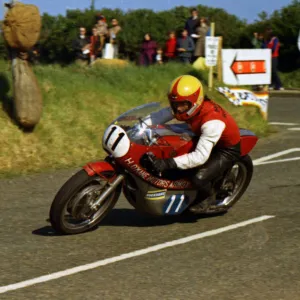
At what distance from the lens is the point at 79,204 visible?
773 cm

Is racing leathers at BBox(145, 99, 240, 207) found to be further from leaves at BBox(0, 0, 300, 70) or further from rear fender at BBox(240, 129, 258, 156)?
leaves at BBox(0, 0, 300, 70)

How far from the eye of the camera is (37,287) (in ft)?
20.5

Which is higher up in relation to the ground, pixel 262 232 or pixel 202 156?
pixel 202 156

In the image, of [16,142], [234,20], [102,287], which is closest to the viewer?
[102,287]

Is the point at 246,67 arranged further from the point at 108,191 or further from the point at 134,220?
the point at 108,191

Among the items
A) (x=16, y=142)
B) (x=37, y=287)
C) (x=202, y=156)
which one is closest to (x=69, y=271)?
(x=37, y=287)

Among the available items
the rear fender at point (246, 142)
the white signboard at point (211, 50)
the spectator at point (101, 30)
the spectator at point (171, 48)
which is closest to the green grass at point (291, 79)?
the spectator at point (171, 48)

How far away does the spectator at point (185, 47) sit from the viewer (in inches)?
848

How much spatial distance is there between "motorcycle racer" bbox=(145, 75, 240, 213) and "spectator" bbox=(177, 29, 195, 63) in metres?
13.3

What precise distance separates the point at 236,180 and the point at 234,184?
52 mm

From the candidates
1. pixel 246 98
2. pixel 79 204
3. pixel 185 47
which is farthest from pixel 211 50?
pixel 79 204

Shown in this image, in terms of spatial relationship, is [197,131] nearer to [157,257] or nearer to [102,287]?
[157,257]

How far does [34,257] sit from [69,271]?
59cm

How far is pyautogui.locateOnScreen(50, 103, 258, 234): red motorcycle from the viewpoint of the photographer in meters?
7.64
